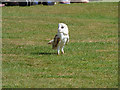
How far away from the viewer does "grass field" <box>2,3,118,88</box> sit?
1219 cm

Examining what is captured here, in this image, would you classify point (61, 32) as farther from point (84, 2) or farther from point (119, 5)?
point (84, 2)

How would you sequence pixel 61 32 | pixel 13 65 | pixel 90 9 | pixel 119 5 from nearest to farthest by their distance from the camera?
pixel 13 65 < pixel 61 32 < pixel 90 9 < pixel 119 5

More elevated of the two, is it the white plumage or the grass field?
the white plumage

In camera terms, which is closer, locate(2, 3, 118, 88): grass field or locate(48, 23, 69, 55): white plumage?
locate(2, 3, 118, 88): grass field

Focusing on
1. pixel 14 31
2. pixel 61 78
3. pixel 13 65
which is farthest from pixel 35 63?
pixel 14 31

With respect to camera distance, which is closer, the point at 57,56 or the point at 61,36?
the point at 61,36

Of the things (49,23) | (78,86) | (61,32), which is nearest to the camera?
(78,86)

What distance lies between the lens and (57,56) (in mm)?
16297

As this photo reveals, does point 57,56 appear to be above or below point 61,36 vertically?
below

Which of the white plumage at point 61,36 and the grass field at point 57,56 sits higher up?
the white plumage at point 61,36

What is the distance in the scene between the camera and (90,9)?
135 ft

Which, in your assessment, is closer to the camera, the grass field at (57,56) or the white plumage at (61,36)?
the grass field at (57,56)

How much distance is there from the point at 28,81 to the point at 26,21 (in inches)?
813

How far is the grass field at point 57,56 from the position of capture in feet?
40.0
